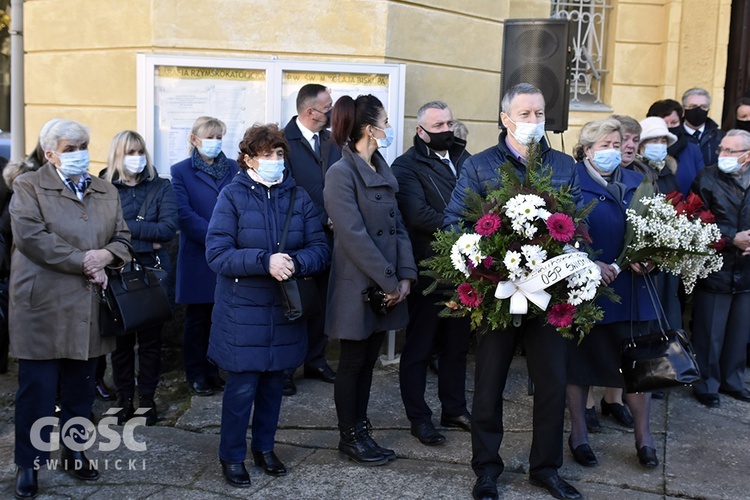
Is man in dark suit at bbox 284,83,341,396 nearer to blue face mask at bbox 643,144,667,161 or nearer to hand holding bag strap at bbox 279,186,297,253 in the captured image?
hand holding bag strap at bbox 279,186,297,253

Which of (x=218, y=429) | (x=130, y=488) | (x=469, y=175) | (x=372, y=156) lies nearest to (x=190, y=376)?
(x=218, y=429)

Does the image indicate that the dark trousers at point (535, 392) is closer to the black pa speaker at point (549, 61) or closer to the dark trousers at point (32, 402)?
the dark trousers at point (32, 402)

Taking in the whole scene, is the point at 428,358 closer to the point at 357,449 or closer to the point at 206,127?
the point at 357,449

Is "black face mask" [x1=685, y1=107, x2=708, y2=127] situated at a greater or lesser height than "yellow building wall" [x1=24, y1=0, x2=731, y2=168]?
lesser

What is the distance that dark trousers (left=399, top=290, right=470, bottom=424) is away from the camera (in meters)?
5.65

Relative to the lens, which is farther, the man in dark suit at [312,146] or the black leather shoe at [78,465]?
the man in dark suit at [312,146]

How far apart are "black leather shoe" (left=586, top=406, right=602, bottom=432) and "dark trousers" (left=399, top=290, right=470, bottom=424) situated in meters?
0.79

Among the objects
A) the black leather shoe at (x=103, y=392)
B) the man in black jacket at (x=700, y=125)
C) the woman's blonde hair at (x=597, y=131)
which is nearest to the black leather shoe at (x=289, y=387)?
the black leather shoe at (x=103, y=392)

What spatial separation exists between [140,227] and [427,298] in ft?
6.24

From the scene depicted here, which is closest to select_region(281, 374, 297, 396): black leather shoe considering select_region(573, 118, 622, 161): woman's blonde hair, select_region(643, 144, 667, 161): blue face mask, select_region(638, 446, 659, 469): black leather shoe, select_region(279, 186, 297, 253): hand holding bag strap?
select_region(279, 186, 297, 253): hand holding bag strap

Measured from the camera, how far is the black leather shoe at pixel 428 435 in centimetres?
555

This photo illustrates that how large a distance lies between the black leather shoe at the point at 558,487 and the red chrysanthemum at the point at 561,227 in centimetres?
131

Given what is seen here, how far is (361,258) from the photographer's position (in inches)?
198

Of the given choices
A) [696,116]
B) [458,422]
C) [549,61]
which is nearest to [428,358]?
[458,422]
